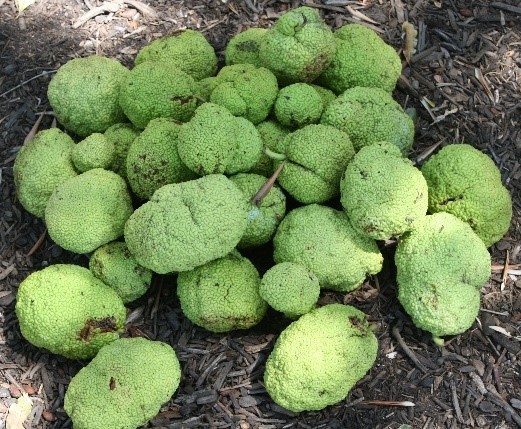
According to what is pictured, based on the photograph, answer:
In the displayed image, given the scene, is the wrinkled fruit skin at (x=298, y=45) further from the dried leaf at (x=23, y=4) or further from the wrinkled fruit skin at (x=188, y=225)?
the dried leaf at (x=23, y=4)

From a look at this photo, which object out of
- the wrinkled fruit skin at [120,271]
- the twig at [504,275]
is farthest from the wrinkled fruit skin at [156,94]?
the twig at [504,275]

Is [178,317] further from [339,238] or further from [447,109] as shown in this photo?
[447,109]

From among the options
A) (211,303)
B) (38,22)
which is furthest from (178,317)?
(38,22)

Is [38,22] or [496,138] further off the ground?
[38,22]

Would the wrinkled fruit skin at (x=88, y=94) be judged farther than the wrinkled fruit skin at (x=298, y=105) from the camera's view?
Yes

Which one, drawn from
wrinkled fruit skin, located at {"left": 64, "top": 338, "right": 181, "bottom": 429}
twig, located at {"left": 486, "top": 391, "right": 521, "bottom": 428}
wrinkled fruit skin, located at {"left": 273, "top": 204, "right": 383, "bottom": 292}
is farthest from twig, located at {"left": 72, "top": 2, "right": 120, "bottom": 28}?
twig, located at {"left": 486, "top": 391, "right": 521, "bottom": 428}

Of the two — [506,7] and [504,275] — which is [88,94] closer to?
[504,275]

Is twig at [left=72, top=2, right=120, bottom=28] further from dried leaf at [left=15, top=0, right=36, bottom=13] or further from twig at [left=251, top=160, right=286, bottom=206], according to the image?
twig at [left=251, top=160, right=286, bottom=206]
